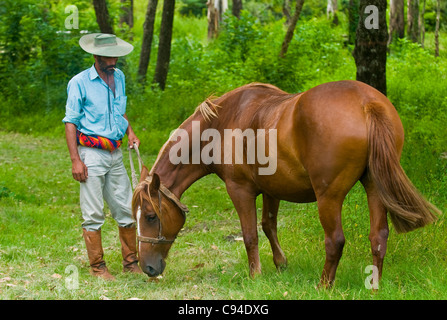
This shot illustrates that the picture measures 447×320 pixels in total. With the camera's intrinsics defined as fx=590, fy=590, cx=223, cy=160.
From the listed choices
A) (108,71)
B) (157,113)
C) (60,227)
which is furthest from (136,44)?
(108,71)

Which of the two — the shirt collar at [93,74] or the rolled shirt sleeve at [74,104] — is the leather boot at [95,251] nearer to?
the rolled shirt sleeve at [74,104]

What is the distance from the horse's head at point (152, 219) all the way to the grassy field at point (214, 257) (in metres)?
0.25

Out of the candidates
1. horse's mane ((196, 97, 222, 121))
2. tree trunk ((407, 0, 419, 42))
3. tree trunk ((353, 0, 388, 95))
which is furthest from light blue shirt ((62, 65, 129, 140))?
tree trunk ((407, 0, 419, 42))

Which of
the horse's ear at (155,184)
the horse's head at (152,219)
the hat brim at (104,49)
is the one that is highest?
the hat brim at (104,49)

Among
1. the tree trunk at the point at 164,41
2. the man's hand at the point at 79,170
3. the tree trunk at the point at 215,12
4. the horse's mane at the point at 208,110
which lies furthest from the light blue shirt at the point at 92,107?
the tree trunk at the point at 215,12

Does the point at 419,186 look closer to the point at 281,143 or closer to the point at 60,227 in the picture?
the point at 281,143

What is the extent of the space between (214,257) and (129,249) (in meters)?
0.94

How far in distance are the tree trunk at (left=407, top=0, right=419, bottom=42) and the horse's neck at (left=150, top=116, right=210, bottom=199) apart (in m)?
16.2

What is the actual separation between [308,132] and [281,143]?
0.33m

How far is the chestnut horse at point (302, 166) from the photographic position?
447cm

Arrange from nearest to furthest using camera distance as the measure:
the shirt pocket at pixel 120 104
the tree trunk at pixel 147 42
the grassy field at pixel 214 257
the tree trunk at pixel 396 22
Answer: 1. the grassy field at pixel 214 257
2. the shirt pocket at pixel 120 104
3. the tree trunk at pixel 147 42
4. the tree trunk at pixel 396 22

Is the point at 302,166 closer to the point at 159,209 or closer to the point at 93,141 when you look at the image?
the point at 159,209

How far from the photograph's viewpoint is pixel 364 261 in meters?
5.62

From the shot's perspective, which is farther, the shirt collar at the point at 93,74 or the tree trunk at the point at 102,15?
the tree trunk at the point at 102,15
